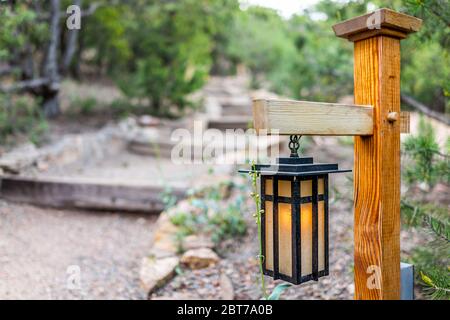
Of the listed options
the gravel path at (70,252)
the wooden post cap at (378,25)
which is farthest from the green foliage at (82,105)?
the wooden post cap at (378,25)

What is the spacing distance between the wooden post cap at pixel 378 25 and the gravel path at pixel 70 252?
2.37 metres

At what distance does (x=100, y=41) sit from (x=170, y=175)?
17.8 ft

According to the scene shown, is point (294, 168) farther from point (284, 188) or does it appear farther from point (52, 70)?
point (52, 70)

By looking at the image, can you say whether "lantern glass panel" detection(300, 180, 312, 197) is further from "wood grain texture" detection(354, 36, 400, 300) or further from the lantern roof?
"wood grain texture" detection(354, 36, 400, 300)

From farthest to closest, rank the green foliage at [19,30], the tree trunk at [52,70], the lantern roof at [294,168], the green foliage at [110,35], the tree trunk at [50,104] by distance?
the green foliage at [110,35] < the tree trunk at [50,104] < the tree trunk at [52,70] < the green foliage at [19,30] < the lantern roof at [294,168]

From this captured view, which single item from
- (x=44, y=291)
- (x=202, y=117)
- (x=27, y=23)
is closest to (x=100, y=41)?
(x=202, y=117)

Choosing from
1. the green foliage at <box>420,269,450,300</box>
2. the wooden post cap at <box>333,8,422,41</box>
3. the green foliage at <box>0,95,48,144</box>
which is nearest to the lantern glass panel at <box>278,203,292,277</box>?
the green foliage at <box>420,269,450,300</box>

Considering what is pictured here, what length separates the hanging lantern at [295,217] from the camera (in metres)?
1.48

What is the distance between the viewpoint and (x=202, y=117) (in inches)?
355

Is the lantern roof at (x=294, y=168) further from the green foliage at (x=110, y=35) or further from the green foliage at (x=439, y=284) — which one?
the green foliage at (x=110, y=35)

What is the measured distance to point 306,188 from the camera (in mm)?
1508

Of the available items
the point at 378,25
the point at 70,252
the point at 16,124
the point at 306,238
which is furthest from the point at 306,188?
the point at 16,124

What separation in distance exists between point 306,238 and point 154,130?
682cm

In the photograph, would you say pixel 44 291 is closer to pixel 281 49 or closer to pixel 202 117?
pixel 202 117
